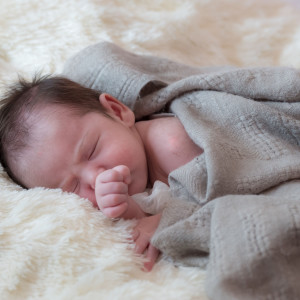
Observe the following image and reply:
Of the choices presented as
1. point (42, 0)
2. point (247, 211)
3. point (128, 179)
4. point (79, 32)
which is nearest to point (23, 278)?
point (128, 179)

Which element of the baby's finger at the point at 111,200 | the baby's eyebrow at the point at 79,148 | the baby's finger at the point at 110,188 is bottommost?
the baby's finger at the point at 111,200

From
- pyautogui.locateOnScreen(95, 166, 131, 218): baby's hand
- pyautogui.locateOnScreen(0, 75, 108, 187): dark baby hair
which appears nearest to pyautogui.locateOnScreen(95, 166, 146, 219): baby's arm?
pyautogui.locateOnScreen(95, 166, 131, 218): baby's hand

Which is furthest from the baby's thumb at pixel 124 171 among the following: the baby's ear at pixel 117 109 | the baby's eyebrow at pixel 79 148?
the baby's ear at pixel 117 109

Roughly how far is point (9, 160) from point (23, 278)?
350mm

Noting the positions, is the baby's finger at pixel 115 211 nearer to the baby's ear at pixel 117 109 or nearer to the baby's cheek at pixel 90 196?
the baby's cheek at pixel 90 196

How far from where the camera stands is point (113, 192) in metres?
0.84

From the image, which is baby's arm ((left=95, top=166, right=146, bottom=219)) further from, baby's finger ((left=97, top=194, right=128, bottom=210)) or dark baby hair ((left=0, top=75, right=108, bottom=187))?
dark baby hair ((left=0, top=75, right=108, bottom=187))

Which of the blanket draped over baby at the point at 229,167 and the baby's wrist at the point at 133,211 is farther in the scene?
the baby's wrist at the point at 133,211

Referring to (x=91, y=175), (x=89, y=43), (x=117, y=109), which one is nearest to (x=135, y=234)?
(x=91, y=175)

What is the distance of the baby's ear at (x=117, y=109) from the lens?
106 cm

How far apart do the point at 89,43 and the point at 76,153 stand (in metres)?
0.56

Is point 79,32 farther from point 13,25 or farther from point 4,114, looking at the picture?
point 4,114

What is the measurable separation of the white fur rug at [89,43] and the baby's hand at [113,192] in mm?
22

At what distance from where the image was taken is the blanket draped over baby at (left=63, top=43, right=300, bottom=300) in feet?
2.12
